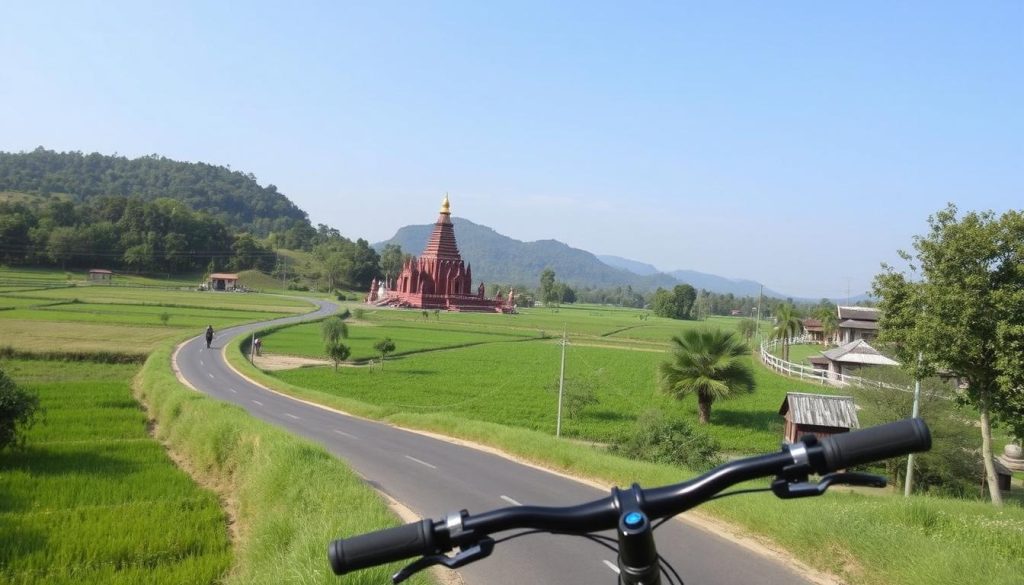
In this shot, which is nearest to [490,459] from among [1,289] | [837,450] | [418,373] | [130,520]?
[130,520]

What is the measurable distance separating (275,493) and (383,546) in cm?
906

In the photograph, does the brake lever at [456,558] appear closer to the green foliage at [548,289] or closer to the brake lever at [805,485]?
the brake lever at [805,485]

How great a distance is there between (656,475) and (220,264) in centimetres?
13732

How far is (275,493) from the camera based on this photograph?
33.9 feet

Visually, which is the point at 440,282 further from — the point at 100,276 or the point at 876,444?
the point at 876,444

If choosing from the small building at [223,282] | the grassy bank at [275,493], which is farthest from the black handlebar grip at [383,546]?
the small building at [223,282]

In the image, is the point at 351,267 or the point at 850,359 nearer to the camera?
the point at 850,359

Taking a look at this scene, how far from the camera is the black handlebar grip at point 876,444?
197cm

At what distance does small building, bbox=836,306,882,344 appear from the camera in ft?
194

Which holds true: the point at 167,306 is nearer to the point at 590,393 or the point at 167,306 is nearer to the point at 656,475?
the point at 590,393

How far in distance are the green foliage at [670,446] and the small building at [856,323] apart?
138ft

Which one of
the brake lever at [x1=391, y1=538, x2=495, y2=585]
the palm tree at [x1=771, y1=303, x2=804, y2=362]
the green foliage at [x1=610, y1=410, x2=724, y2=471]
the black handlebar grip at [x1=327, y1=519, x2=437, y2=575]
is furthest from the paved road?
the palm tree at [x1=771, y1=303, x2=804, y2=362]

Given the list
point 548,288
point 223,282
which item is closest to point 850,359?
point 223,282

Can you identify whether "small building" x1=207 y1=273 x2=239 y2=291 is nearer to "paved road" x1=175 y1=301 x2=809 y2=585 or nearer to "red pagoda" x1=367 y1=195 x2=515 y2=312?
"red pagoda" x1=367 y1=195 x2=515 y2=312
